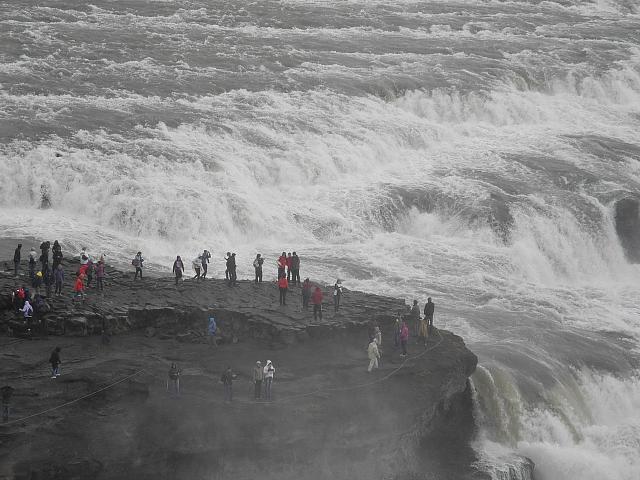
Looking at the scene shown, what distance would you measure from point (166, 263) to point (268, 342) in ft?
36.9

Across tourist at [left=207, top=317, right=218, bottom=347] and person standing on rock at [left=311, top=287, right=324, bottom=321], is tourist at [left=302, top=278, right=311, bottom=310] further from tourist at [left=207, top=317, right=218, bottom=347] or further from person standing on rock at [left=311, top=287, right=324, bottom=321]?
tourist at [left=207, top=317, right=218, bottom=347]

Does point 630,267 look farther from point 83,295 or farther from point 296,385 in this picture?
point 83,295

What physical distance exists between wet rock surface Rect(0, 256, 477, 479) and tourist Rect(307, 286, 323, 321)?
311 mm

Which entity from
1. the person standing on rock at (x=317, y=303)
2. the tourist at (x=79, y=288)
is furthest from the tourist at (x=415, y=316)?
the tourist at (x=79, y=288)

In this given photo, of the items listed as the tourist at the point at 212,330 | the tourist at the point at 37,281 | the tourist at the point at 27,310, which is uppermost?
the tourist at the point at 37,281

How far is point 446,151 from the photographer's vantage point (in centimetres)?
5506

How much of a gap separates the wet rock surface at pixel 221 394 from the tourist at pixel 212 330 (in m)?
0.19

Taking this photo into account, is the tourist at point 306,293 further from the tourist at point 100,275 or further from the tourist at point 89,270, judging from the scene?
the tourist at point 89,270

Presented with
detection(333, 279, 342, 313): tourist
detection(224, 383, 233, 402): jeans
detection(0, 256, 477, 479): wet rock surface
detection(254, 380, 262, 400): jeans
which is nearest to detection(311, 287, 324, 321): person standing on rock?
detection(0, 256, 477, 479): wet rock surface

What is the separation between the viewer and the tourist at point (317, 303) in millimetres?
28562

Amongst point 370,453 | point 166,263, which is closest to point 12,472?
point 370,453

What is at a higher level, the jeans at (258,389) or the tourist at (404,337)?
the tourist at (404,337)

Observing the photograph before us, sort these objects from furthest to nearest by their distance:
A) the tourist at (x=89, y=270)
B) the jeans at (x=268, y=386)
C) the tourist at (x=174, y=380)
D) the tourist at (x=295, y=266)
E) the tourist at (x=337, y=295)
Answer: the tourist at (x=295, y=266) < the tourist at (x=337, y=295) < the tourist at (x=89, y=270) < the jeans at (x=268, y=386) < the tourist at (x=174, y=380)

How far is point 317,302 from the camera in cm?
2864
